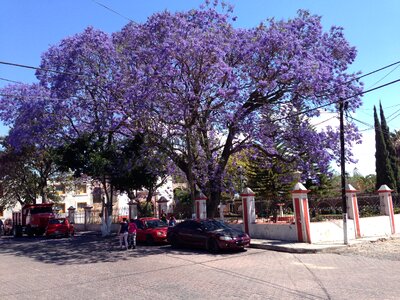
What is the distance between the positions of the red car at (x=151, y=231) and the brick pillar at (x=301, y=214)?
652 centimetres

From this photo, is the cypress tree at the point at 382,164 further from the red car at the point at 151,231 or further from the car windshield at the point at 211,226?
the car windshield at the point at 211,226

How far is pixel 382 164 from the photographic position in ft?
130

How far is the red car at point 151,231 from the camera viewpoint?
2045cm

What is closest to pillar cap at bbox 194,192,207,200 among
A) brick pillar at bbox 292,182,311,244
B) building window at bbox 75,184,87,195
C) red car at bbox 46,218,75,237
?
brick pillar at bbox 292,182,311,244

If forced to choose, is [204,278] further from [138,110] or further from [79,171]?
[79,171]

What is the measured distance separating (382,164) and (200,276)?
33476 mm

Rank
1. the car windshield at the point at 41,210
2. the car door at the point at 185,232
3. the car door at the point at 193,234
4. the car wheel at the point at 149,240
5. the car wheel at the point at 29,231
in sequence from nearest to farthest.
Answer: the car door at the point at 193,234
the car door at the point at 185,232
the car wheel at the point at 149,240
the car wheel at the point at 29,231
the car windshield at the point at 41,210

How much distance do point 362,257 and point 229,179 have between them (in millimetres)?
10905

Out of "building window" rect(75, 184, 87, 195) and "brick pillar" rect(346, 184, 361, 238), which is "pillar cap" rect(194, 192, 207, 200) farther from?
"building window" rect(75, 184, 87, 195)

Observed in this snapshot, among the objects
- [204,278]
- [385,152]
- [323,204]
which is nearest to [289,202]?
[323,204]

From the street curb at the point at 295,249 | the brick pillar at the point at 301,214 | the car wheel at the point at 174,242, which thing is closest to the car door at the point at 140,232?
the car wheel at the point at 174,242

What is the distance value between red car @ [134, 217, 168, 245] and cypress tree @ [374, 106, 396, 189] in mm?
26565

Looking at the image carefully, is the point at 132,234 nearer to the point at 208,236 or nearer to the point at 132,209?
the point at 208,236

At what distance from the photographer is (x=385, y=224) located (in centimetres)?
2162
